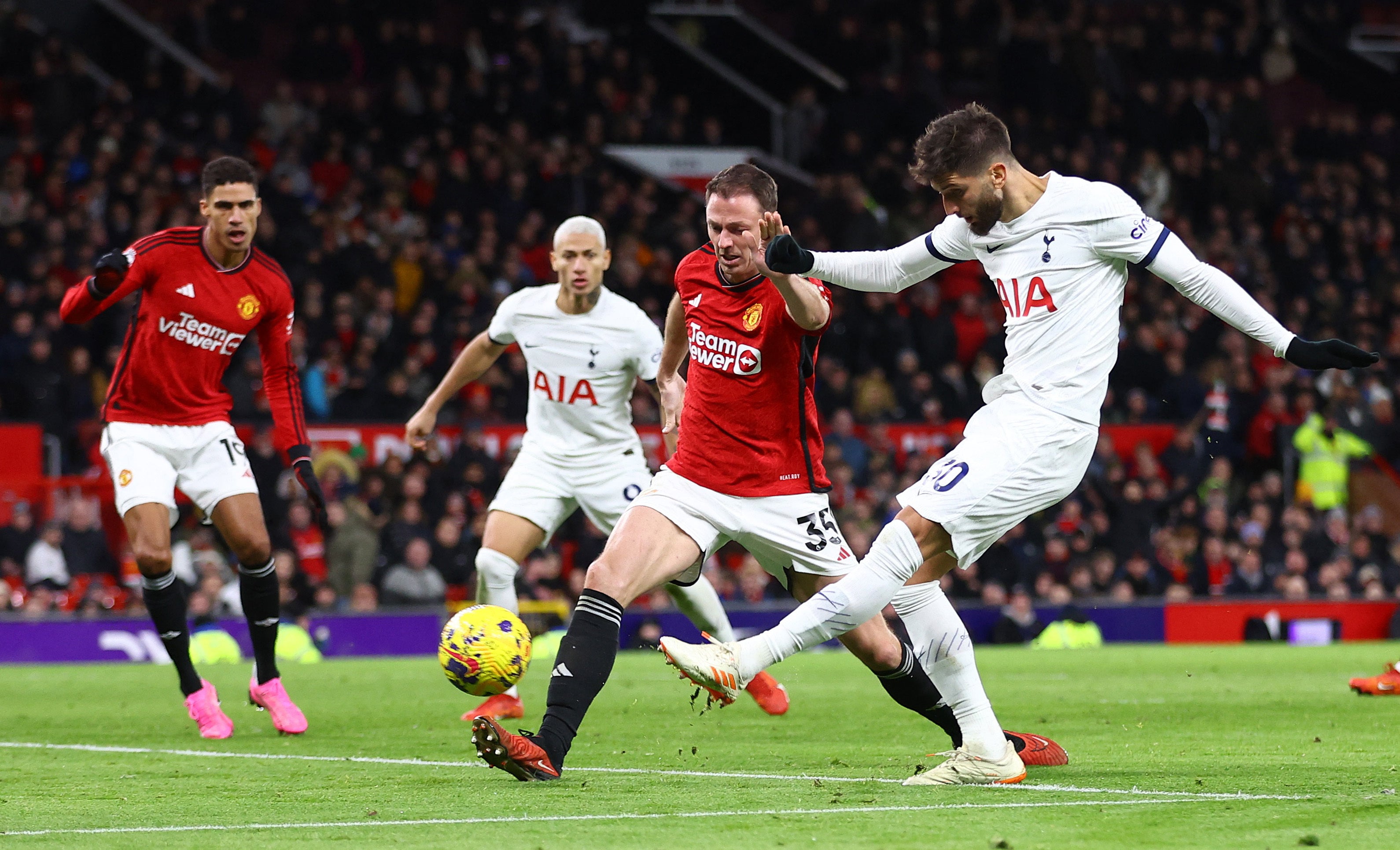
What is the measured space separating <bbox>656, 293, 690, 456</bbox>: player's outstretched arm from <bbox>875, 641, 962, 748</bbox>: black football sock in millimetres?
1328

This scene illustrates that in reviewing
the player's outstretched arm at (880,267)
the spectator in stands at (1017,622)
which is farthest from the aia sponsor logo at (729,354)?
the spectator in stands at (1017,622)

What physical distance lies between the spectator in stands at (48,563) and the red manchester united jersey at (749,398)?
446 inches

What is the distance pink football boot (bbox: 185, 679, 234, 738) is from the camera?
8859mm

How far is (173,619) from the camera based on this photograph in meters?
9.20

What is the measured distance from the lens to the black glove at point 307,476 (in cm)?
909

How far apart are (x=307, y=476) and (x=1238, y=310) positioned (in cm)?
483

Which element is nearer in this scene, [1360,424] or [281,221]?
[281,221]

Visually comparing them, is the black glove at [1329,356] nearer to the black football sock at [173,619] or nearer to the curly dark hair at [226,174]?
the curly dark hair at [226,174]

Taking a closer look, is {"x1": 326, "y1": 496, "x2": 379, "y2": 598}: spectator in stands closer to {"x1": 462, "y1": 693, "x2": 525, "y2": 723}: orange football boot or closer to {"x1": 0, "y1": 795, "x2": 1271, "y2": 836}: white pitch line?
{"x1": 462, "y1": 693, "x2": 525, "y2": 723}: orange football boot

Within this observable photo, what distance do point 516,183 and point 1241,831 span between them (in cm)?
1751

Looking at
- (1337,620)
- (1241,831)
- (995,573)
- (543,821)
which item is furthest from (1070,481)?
(1337,620)

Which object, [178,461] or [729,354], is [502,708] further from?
[729,354]

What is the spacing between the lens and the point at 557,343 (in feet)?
33.2

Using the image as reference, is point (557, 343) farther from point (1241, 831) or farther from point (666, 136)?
point (666, 136)
